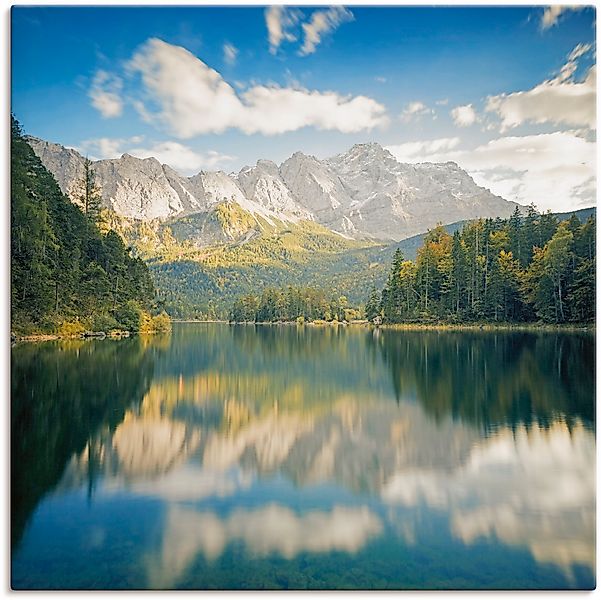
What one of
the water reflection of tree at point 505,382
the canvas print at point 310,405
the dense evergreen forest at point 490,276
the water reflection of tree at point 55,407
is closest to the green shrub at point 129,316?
the water reflection of tree at point 55,407

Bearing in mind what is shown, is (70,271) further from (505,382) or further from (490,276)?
(490,276)

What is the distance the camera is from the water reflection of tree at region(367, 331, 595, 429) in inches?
448

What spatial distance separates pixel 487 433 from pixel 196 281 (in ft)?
573

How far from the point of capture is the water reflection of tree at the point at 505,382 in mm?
11391

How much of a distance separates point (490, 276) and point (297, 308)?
1960 inches

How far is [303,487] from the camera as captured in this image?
7215 millimetres

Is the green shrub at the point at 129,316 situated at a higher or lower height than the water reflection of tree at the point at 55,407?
higher

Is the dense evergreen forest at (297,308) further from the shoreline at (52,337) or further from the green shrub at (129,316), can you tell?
the shoreline at (52,337)

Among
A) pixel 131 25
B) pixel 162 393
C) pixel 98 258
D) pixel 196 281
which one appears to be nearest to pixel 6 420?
pixel 131 25

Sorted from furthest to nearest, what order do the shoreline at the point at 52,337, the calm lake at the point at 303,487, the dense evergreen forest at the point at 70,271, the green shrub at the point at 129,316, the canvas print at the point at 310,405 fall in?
the green shrub at the point at 129,316 → the shoreline at the point at 52,337 → the dense evergreen forest at the point at 70,271 → the canvas print at the point at 310,405 → the calm lake at the point at 303,487

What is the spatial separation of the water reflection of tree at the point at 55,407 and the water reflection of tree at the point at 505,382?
6.76 m

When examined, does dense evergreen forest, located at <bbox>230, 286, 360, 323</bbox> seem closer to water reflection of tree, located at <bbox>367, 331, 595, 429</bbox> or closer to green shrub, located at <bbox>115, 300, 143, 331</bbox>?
green shrub, located at <bbox>115, 300, 143, 331</bbox>

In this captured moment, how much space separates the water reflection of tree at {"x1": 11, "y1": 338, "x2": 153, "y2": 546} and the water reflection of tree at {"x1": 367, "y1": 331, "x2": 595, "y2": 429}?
6.76 meters

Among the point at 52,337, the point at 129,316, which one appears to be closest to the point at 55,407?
the point at 52,337
